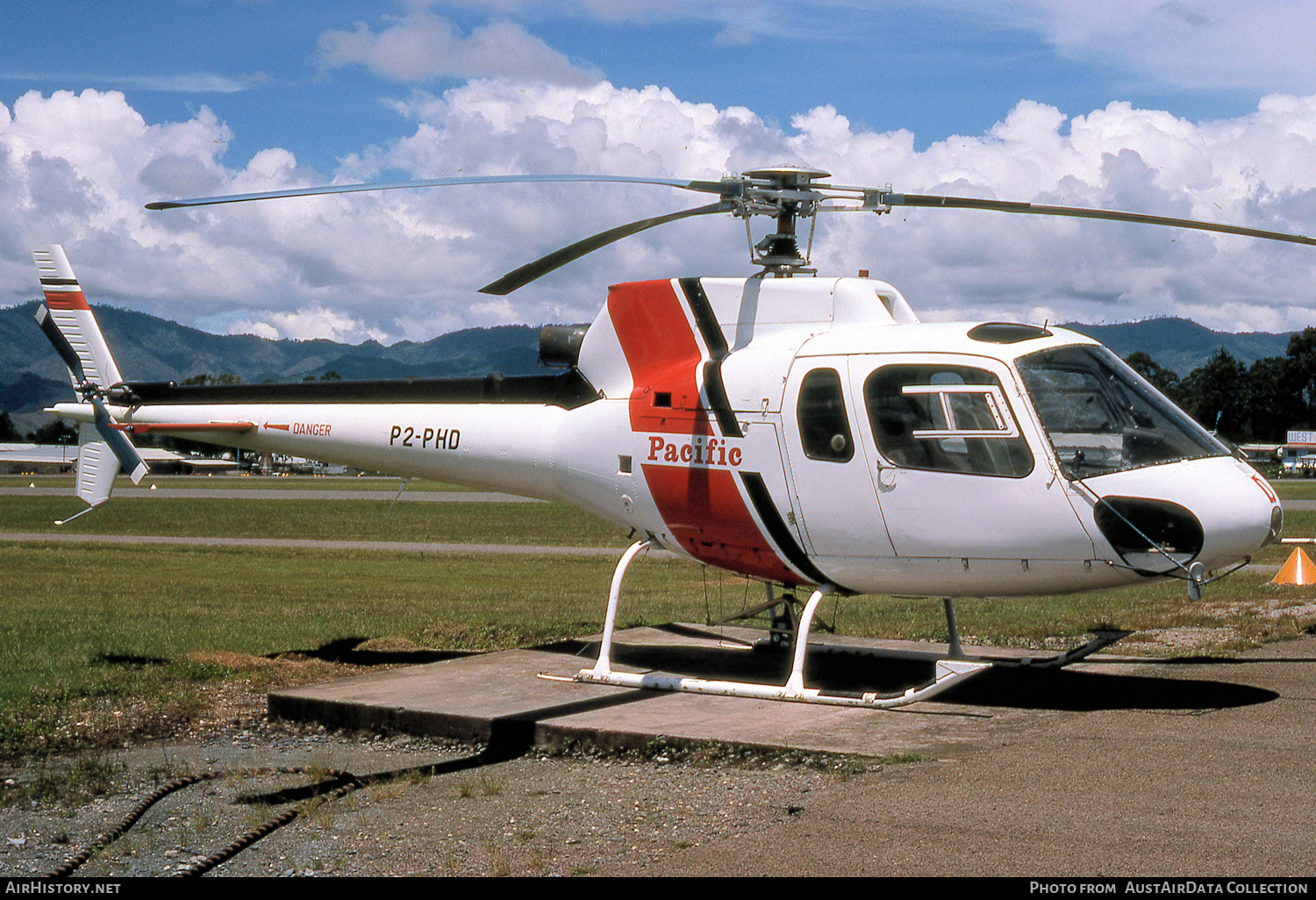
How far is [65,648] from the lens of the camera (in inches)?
512

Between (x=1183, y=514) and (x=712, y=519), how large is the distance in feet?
12.3

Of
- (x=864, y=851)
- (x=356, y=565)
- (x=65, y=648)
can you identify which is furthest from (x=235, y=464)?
(x=864, y=851)

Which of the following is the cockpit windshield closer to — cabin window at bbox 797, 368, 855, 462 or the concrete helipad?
cabin window at bbox 797, 368, 855, 462

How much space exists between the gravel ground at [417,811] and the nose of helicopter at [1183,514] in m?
2.63

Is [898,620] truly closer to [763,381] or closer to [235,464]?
[763,381]

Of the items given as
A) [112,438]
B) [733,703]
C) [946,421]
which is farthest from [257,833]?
[112,438]

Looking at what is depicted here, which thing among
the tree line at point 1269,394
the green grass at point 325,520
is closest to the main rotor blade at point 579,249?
the green grass at point 325,520

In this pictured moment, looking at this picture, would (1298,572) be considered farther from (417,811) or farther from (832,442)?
(417,811)

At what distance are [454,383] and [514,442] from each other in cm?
105

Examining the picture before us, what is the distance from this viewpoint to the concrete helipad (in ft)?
28.0

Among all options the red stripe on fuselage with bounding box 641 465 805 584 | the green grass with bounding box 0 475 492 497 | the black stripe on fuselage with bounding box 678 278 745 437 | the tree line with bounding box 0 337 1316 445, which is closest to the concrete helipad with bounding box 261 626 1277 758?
the red stripe on fuselage with bounding box 641 465 805 584

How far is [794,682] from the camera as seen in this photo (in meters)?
9.70

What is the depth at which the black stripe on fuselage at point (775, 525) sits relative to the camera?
395 inches

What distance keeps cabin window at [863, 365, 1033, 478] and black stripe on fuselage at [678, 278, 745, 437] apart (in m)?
1.27
